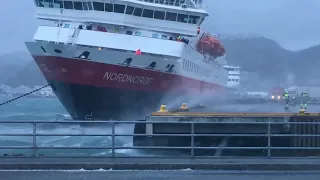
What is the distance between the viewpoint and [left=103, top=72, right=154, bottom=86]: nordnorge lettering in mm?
30734

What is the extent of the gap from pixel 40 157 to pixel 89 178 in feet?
8.38

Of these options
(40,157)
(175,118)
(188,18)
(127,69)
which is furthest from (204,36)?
(40,157)

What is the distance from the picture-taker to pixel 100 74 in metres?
30.7

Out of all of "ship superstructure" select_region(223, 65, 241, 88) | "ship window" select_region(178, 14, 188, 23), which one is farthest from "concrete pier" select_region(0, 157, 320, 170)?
"ship superstructure" select_region(223, 65, 241, 88)

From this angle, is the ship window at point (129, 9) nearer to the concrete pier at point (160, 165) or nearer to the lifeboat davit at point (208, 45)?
the lifeboat davit at point (208, 45)

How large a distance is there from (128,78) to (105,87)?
1.37 meters

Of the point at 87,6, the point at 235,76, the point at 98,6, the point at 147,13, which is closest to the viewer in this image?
the point at 98,6

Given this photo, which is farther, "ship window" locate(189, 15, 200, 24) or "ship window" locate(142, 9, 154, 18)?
"ship window" locate(189, 15, 200, 24)

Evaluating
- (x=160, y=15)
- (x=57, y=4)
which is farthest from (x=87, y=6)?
(x=160, y=15)

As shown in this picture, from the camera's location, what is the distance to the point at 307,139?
53.5ft

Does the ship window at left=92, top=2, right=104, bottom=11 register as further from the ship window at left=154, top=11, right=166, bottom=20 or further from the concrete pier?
the concrete pier

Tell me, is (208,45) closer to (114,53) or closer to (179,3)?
(179,3)

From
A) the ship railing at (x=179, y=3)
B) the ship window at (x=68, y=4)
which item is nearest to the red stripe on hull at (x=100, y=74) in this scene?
the ship window at (x=68, y=4)

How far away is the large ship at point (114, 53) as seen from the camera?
3083cm
